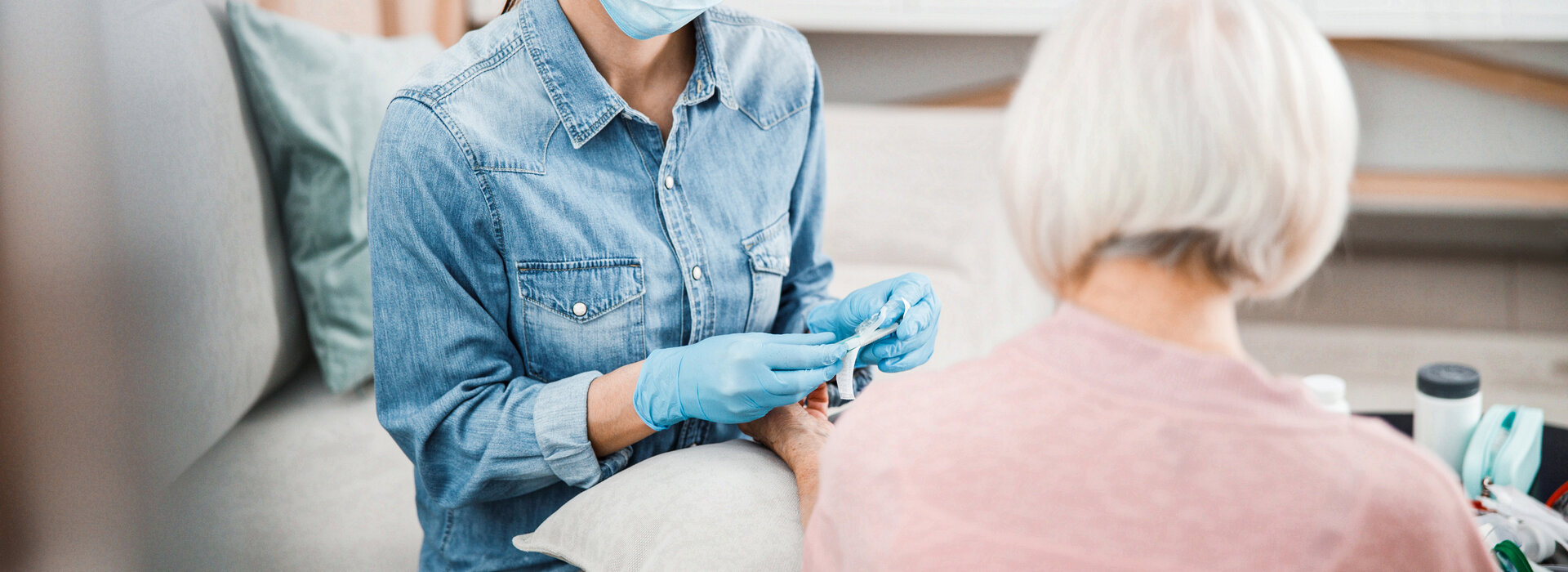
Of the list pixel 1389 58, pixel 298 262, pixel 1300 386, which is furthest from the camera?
pixel 1389 58

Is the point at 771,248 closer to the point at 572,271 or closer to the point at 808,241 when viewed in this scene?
the point at 808,241

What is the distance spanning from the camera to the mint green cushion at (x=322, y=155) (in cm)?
119

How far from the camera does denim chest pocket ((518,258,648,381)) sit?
0.89 meters

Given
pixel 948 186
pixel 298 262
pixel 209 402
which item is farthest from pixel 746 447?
pixel 948 186

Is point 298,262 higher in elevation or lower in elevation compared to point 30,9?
lower

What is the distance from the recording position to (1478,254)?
8.82 feet

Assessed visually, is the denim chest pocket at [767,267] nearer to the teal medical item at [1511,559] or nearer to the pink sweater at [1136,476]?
the pink sweater at [1136,476]

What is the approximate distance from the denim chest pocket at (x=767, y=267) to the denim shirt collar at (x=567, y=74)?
20cm

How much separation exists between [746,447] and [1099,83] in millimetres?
491

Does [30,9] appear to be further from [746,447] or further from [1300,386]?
[1300,386]

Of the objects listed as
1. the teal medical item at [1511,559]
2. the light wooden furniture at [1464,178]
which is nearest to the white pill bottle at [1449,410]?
the teal medical item at [1511,559]

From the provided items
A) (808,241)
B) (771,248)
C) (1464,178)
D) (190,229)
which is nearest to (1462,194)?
(1464,178)

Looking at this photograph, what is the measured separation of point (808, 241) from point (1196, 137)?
26.8 inches

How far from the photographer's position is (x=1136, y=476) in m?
0.49
